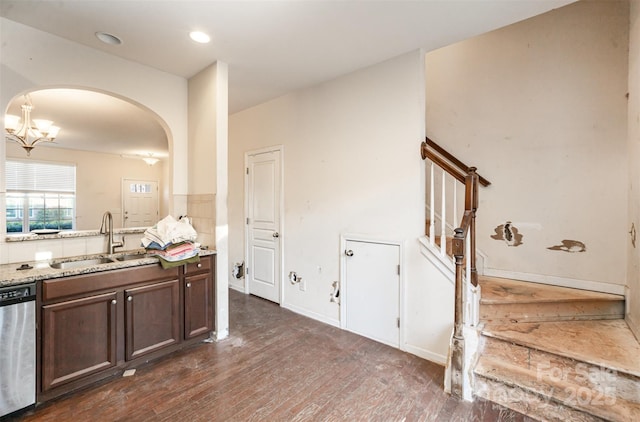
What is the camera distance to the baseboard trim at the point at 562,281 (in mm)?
2631

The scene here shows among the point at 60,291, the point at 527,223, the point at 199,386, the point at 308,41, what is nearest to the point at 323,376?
the point at 199,386

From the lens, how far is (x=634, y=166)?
2223 mm

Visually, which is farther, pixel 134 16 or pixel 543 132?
pixel 543 132

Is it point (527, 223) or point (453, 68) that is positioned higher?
point (453, 68)

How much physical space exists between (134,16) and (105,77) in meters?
0.84

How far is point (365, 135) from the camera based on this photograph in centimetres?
296

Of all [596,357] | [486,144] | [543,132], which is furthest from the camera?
[486,144]

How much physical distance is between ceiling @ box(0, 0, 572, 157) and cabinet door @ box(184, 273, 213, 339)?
214 centimetres

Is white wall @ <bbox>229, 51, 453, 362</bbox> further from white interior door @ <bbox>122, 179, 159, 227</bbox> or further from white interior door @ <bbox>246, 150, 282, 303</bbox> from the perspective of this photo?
white interior door @ <bbox>122, 179, 159, 227</bbox>

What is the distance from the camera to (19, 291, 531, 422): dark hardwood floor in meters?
1.86

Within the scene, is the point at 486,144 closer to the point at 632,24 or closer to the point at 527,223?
the point at 527,223

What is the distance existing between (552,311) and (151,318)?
3.49 m

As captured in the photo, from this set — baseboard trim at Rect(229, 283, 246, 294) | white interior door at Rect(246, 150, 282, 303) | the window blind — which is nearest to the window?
the window blind

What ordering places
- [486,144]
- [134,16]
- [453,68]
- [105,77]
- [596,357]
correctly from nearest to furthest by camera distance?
[596,357], [134,16], [105,77], [486,144], [453,68]
